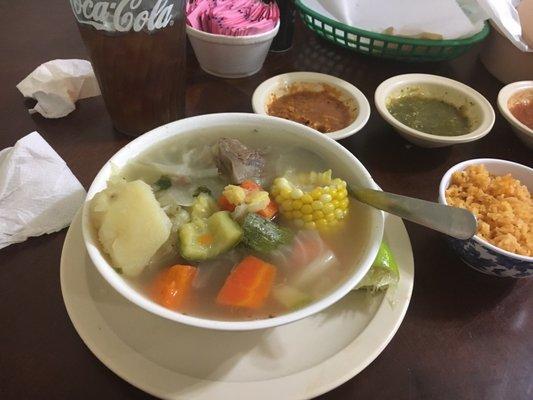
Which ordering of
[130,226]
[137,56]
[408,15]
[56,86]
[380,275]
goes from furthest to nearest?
[408,15]
[56,86]
[137,56]
[380,275]
[130,226]

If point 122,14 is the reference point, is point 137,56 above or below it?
below

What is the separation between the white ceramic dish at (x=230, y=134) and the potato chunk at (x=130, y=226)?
0.8 inches

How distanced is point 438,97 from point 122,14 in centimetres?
99

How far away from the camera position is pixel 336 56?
168 cm

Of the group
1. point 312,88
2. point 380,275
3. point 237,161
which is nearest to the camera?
point 380,275

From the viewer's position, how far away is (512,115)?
132 cm

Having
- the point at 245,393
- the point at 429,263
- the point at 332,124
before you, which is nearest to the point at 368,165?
the point at 332,124

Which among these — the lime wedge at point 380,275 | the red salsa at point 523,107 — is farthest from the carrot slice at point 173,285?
the red salsa at point 523,107

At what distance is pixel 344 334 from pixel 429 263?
0.33 metres

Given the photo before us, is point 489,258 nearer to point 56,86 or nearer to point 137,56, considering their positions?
point 137,56

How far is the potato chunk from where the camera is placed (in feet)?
2.41

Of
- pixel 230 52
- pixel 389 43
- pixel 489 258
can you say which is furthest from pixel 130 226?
pixel 389 43

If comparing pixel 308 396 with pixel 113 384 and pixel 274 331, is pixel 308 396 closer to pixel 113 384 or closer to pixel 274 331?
pixel 274 331

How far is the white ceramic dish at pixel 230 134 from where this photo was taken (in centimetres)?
68
